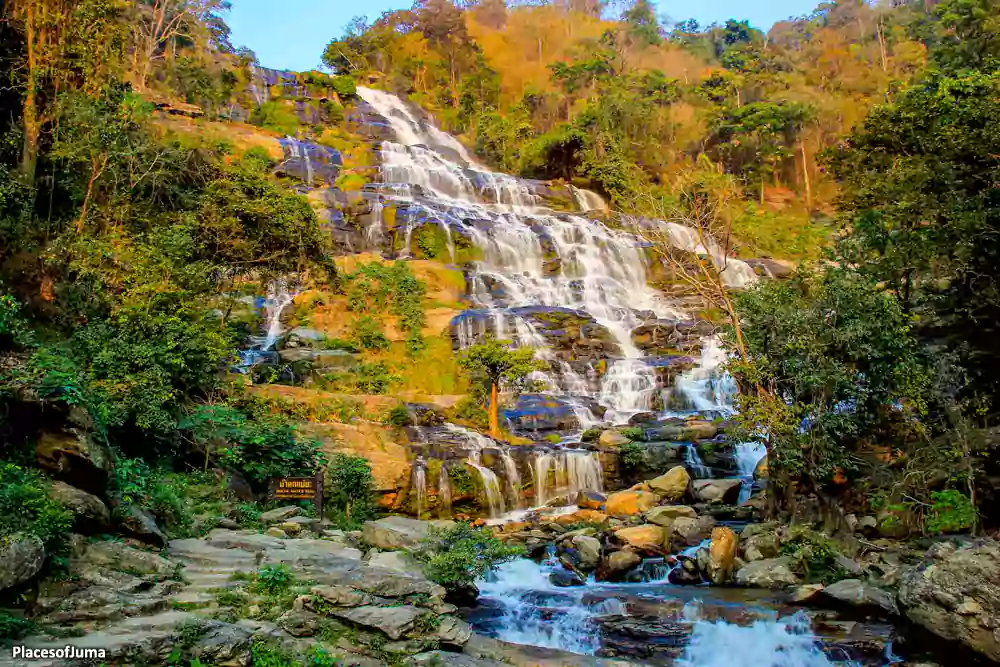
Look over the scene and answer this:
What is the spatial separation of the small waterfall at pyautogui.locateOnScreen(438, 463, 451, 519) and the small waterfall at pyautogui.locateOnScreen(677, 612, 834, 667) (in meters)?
6.74

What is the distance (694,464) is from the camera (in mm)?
15695

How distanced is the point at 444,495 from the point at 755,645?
24.5ft

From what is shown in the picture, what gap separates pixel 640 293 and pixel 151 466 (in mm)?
21745

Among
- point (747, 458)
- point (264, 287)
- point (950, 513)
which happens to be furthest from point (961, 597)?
point (264, 287)

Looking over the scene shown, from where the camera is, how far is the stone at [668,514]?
12.2 m

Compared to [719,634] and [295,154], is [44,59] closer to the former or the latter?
[719,634]

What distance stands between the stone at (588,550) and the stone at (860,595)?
126 inches

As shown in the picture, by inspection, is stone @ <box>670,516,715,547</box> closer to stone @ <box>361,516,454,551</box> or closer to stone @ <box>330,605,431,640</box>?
stone @ <box>361,516,454,551</box>

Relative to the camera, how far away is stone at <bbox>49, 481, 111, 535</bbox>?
6.29 meters

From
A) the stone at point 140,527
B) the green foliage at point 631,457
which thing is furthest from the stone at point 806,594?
the stone at point 140,527

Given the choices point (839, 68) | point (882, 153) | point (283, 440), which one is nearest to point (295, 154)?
point (283, 440)

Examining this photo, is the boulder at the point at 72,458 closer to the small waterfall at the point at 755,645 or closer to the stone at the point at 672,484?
the small waterfall at the point at 755,645

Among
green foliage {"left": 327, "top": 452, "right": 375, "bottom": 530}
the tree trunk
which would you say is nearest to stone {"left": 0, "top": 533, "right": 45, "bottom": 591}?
green foliage {"left": 327, "top": 452, "right": 375, "bottom": 530}

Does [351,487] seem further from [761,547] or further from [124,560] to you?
[761,547]
